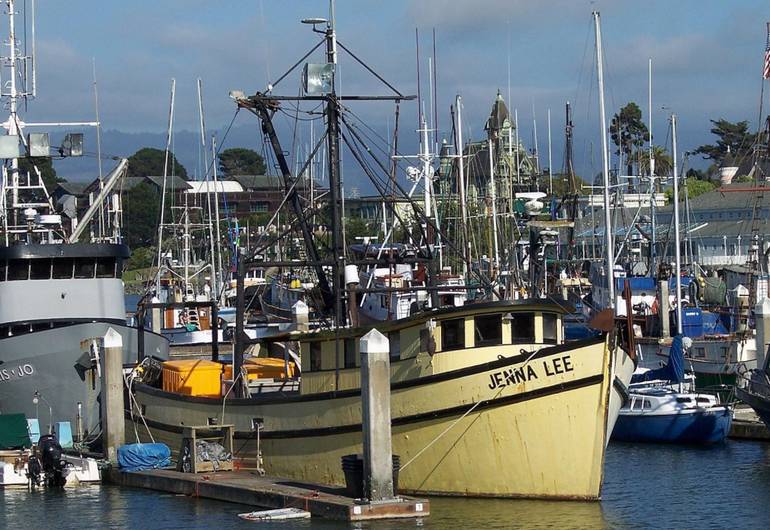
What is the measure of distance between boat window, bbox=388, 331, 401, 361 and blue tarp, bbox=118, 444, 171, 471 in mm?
6162

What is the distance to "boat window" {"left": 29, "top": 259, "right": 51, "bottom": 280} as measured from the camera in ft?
117

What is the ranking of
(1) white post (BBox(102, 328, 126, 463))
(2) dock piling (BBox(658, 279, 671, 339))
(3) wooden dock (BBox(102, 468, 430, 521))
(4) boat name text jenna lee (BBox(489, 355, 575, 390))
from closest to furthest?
1. (3) wooden dock (BBox(102, 468, 430, 521))
2. (4) boat name text jenna lee (BBox(489, 355, 575, 390))
3. (1) white post (BBox(102, 328, 126, 463))
4. (2) dock piling (BBox(658, 279, 671, 339))

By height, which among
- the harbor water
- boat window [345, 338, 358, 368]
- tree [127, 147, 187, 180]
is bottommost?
the harbor water

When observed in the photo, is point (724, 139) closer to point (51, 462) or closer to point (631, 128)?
point (631, 128)

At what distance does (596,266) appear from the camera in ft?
270

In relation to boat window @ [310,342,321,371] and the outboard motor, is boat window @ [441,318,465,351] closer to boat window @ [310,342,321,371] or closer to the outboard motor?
boat window @ [310,342,321,371]

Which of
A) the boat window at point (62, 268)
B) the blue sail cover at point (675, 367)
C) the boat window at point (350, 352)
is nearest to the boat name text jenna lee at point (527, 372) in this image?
the boat window at point (350, 352)

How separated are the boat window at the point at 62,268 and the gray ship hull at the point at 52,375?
6.93ft

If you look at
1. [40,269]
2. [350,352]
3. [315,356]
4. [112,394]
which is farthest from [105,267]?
[350,352]

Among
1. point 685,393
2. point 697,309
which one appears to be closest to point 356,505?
point 685,393

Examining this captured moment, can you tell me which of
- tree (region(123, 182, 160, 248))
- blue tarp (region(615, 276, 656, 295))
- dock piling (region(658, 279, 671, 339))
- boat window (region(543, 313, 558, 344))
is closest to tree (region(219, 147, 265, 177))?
tree (region(123, 182, 160, 248))

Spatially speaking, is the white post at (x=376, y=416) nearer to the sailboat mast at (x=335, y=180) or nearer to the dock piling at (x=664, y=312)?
the sailboat mast at (x=335, y=180)

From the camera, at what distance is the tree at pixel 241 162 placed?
18362cm

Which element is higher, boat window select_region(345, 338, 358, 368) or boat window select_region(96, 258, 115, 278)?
boat window select_region(96, 258, 115, 278)
